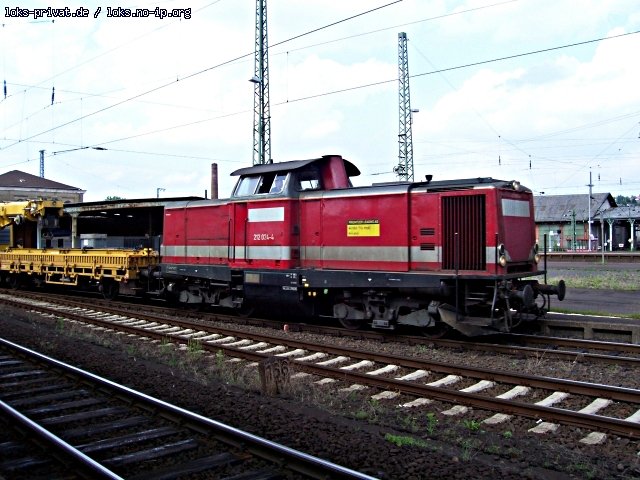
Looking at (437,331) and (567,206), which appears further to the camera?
(567,206)

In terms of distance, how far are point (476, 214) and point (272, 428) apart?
5982 millimetres

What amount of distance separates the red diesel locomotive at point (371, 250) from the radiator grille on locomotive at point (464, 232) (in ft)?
0.06

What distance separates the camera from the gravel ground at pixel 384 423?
4855 millimetres

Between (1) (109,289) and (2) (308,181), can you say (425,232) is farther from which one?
(1) (109,289)

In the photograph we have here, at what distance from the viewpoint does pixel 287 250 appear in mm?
12336

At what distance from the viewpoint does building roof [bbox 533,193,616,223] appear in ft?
207

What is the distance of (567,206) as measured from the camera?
65312 millimetres

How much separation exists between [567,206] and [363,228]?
201ft

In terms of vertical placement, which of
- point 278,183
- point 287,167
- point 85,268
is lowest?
point 85,268

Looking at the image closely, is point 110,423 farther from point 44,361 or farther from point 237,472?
point 44,361

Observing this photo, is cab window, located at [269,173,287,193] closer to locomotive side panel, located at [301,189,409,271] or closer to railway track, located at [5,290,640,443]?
locomotive side panel, located at [301,189,409,271]

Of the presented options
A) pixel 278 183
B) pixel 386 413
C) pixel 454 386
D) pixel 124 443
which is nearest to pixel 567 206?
pixel 278 183

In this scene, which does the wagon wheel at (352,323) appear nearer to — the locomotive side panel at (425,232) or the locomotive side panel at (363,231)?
the locomotive side panel at (363,231)

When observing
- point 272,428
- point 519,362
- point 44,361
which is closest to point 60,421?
point 272,428
